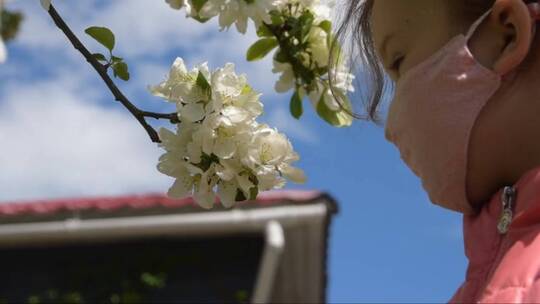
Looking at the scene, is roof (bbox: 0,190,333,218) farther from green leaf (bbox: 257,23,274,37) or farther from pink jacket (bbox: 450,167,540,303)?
pink jacket (bbox: 450,167,540,303)

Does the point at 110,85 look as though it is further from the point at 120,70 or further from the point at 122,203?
the point at 122,203

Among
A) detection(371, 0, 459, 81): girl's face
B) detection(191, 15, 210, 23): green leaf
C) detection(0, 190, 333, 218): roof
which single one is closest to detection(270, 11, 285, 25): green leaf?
detection(191, 15, 210, 23): green leaf

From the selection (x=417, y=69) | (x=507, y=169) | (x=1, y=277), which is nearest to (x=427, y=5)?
(x=417, y=69)

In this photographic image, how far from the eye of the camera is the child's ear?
1316 mm

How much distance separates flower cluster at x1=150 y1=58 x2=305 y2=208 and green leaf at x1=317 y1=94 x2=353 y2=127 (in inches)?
11.8

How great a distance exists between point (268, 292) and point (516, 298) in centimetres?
461

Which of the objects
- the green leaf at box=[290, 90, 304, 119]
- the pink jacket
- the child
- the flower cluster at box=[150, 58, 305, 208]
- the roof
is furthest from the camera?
the roof

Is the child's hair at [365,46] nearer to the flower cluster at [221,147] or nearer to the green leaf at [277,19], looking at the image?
the green leaf at [277,19]

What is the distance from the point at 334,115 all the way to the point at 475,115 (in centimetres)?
62

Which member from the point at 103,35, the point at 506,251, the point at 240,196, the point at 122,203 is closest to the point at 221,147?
the point at 240,196

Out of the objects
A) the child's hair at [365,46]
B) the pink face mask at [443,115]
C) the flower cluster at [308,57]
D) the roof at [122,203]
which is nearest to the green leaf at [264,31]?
the flower cluster at [308,57]

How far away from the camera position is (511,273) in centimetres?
116

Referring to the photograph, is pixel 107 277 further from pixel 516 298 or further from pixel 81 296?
pixel 516 298

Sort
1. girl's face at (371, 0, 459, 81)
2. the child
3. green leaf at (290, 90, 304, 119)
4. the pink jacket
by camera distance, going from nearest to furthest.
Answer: the pink jacket, the child, girl's face at (371, 0, 459, 81), green leaf at (290, 90, 304, 119)
